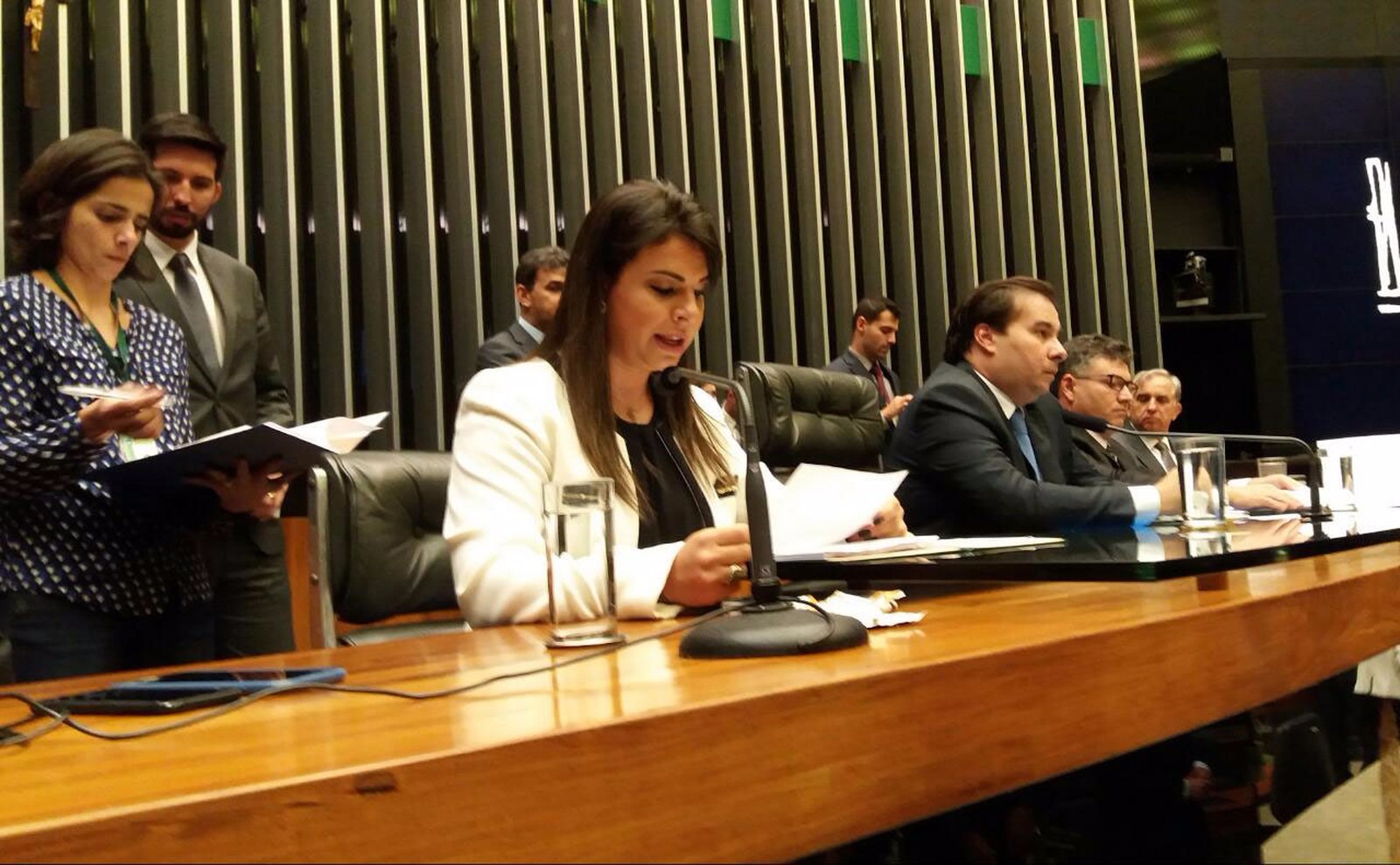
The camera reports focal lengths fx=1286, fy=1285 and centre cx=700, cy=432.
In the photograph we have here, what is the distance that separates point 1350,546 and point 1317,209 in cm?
629

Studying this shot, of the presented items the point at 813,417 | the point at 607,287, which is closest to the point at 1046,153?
the point at 813,417

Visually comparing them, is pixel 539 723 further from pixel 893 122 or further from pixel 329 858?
pixel 893 122

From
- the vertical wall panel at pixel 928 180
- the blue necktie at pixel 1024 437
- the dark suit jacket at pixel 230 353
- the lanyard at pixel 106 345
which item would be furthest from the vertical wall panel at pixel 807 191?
the lanyard at pixel 106 345

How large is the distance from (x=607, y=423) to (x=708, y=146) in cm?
348

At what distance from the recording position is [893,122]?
5.45 meters

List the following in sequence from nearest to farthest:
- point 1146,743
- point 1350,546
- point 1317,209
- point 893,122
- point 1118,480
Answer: point 1146,743
point 1350,546
point 1118,480
point 893,122
point 1317,209

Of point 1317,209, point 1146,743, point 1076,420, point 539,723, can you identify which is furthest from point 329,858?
point 1317,209

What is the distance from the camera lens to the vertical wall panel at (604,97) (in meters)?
4.64

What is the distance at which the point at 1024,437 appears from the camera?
9.04 feet

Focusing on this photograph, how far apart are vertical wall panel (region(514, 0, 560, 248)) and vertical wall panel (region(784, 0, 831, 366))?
112 cm

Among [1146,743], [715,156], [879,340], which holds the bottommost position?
[1146,743]

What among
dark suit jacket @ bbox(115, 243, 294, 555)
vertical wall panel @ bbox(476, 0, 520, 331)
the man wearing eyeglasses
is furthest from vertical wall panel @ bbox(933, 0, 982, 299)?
dark suit jacket @ bbox(115, 243, 294, 555)

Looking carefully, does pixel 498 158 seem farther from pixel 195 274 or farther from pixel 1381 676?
pixel 1381 676

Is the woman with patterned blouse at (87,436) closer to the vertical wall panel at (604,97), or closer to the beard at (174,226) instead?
the beard at (174,226)
